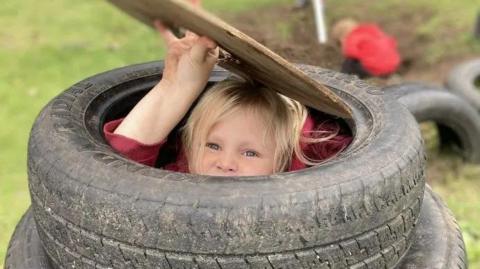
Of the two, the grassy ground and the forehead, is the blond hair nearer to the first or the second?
the forehead

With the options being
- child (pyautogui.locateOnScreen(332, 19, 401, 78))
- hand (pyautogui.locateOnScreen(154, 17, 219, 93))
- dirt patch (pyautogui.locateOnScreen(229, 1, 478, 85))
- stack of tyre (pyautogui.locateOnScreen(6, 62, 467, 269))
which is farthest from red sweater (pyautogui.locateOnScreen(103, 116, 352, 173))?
child (pyautogui.locateOnScreen(332, 19, 401, 78))

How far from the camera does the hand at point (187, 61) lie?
2.10 m

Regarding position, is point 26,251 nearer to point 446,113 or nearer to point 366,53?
point 446,113

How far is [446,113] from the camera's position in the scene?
3844 mm

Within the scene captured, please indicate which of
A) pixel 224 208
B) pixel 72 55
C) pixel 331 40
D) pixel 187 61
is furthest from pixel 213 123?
pixel 72 55

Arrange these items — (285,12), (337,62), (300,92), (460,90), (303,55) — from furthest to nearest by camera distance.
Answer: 1. (285,12)
2. (460,90)
3. (337,62)
4. (303,55)
5. (300,92)

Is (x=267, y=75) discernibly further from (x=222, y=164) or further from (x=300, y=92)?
(x=222, y=164)

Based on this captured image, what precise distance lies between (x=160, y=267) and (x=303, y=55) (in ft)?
7.33

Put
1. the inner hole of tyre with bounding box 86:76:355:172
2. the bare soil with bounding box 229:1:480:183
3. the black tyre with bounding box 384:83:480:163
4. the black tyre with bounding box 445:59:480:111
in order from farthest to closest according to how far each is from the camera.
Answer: the black tyre with bounding box 445:59:480:111
the bare soil with bounding box 229:1:480:183
the black tyre with bounding box 384:83:480:163
the inner hole of tyre with bounding box 86:76:355:172

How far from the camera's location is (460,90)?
4434 millimetres

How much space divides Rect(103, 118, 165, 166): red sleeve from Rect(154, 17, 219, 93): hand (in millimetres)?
227

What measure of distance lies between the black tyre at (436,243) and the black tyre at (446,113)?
3.78 ft

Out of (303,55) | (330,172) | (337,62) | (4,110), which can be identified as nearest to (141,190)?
(330,172)

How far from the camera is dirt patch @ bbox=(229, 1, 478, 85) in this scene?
4020mm
